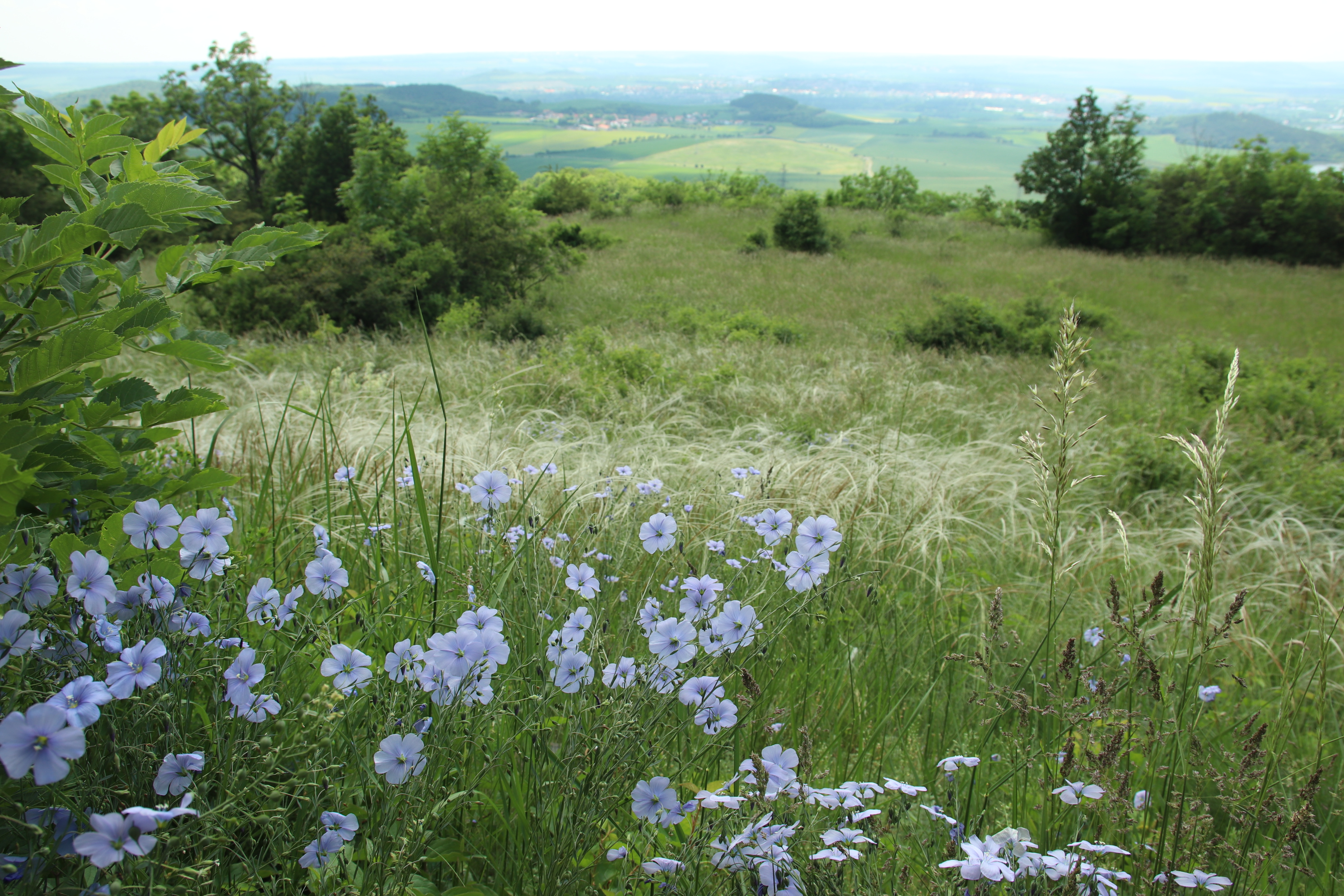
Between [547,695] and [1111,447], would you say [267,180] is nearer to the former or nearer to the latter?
[1111,447]

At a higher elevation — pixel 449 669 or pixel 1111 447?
pixel 449 669

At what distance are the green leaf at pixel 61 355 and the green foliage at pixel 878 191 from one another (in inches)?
1293

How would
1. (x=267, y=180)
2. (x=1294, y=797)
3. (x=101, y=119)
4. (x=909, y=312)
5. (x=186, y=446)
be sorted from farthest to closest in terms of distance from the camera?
(x=267, y=180) → (x=909, y=312) → (x=186, y=446) → (x=1294, y=797) → (x=101, y=119)

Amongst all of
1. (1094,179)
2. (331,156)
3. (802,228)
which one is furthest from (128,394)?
(1094,179)

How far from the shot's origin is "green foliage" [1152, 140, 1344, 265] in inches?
837

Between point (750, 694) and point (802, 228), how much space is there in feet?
70.2

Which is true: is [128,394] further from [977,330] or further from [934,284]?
[934,284]

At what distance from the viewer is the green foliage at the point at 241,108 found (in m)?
24.4

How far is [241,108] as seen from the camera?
24.8 metres

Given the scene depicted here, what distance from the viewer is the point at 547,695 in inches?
40.7

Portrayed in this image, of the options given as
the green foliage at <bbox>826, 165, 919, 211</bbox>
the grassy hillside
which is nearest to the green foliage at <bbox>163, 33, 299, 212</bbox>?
the grassy hillside

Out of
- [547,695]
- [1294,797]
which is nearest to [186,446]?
[547,695]

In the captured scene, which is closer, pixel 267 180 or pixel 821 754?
pixel 821 754

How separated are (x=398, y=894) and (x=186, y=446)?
384 cm
